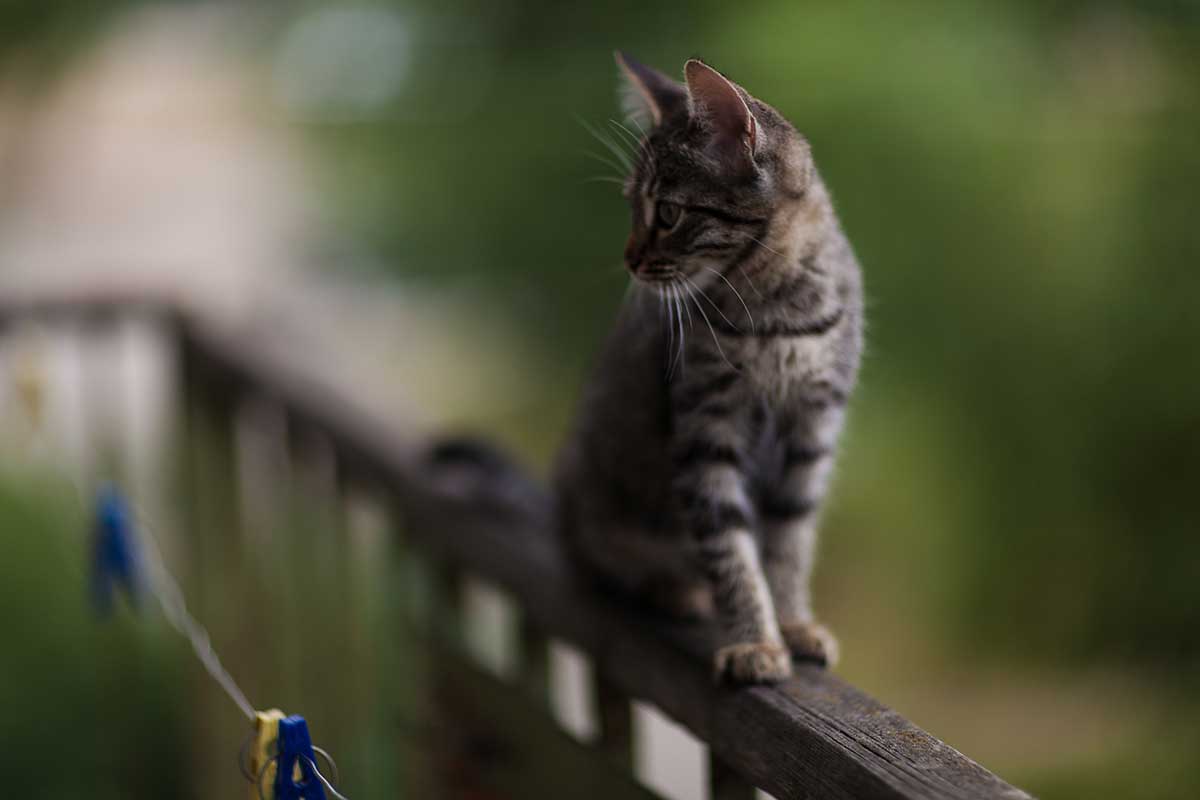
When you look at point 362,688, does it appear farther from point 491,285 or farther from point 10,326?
point 491,285

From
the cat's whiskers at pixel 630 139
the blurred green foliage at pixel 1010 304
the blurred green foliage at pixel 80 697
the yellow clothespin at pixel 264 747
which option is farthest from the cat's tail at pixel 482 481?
the blurred green foliage at pixel 1010 304

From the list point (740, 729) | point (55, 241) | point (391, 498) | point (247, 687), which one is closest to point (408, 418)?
point (391, 498)

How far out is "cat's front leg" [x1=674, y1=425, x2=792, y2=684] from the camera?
90cm

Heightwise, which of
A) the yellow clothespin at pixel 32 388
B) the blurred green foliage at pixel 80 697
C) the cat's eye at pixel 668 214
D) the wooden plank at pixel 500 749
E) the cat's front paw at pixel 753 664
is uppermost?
the cat's eye at pixel 668 214

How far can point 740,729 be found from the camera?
2.53 feet

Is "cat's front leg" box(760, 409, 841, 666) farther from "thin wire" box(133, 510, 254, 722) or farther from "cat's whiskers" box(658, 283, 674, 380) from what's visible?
"thin wire" box(133, 510, 254, 722)

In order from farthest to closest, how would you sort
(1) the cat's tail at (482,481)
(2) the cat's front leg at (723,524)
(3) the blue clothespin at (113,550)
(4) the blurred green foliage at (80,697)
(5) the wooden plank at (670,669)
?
(4) the blurred green foliage at (80,697), (1) the cat's tail at (482,481), (3) the blue clothespin at (113,550), (2) the cat's front leg at (723,524), (5) the wooden plank at (670,669)

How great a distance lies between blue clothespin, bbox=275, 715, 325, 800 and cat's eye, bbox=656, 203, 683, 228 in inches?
16.5

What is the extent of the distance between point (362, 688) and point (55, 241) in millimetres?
4233

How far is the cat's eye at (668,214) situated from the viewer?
86cm

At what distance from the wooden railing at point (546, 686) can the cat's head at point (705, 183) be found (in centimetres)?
28

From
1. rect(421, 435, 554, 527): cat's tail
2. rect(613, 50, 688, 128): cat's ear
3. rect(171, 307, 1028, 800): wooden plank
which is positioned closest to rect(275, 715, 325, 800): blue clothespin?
rect(171, 307, 1028, 800): wooden plank

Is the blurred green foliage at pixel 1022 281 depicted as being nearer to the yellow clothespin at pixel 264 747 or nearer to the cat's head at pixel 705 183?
the cat's head at pixel 705 183

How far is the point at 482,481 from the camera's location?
1.30 meters
